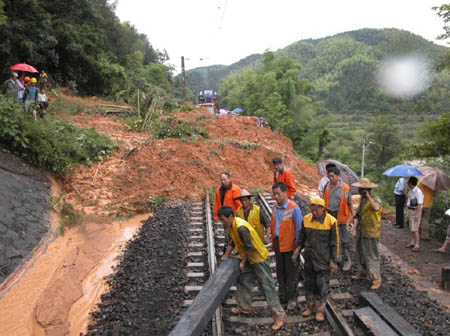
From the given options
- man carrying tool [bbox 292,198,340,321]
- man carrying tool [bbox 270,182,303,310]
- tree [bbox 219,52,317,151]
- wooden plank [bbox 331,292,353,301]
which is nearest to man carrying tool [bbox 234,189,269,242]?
man carrying tool [bbox 270,182,303,310]

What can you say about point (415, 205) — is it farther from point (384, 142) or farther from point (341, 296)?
point (384, 142)

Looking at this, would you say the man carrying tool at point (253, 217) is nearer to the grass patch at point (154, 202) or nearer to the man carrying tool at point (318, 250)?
the man carrying tool at point (318, 250)

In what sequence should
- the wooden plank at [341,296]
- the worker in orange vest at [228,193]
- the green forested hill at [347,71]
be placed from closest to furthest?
the wooden plank at [341,296], the worker in orange vest at [228,193], the green forested hill at [347,71]

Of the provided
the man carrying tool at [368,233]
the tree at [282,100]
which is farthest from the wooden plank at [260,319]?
the tree at [282,100]

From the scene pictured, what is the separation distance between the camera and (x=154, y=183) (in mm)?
10398

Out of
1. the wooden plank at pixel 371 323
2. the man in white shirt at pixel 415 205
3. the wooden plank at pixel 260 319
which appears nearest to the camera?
the wooden plank at pixel 371 323

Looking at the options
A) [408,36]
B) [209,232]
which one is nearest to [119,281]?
[209,232]

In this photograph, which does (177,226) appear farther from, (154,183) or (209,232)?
(154,183)

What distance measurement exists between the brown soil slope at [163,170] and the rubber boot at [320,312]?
5.94 m

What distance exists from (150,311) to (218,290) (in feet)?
4.51

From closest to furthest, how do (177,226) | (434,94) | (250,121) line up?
(177,226)
(434,94)
(250,121)

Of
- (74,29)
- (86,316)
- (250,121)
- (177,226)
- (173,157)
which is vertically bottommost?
(86,316)

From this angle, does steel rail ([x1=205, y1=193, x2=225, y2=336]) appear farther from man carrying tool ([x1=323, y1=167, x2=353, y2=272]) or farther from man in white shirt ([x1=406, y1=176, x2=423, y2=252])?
man in white shirt ([x1=406, y1=176, x2=423, y2=252])

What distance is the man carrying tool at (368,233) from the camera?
5.36m
